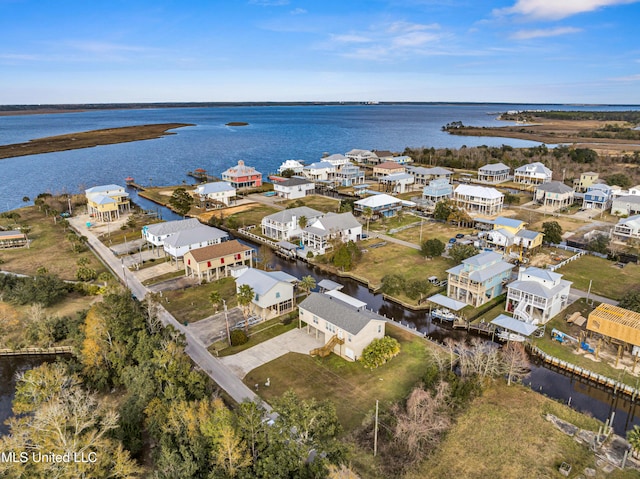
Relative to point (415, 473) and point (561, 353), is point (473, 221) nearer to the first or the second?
point (561, 353)

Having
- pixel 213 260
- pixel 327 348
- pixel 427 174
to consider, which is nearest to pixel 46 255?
pixel 213 260

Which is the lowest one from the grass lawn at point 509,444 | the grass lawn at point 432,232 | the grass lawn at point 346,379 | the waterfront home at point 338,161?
the grass lawn at point 509,444

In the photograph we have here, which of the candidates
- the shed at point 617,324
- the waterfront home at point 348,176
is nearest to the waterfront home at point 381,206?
the waterfront home at point 348,176

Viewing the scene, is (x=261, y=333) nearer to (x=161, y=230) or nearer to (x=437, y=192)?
(x=161, y=230)

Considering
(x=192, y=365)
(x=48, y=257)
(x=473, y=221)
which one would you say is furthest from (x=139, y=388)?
(x=473, y=221)

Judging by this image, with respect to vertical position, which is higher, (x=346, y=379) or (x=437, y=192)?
(x=437, y=192)

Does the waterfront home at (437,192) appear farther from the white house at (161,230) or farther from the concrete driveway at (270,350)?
the concrete driveway at (270,350)
